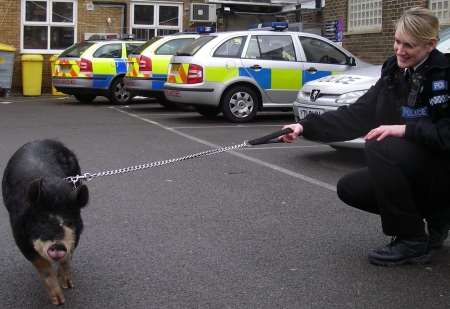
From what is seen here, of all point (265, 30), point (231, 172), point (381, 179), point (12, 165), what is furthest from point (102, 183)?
point (265, 30)

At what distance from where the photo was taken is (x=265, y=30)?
43.1 feet

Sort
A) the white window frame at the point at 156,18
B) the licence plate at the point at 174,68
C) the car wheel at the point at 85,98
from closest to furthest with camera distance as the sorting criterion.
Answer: the licence plate at the point at 174,68 < the car wheel at the point at 85,98 < the white window frame at the point at 156,18

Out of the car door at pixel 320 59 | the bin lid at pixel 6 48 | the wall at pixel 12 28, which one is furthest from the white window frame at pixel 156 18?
the car door at pixel 320 59

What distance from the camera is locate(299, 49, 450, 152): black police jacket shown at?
403 centimetres

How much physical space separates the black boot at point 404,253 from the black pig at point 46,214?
195 centimetres

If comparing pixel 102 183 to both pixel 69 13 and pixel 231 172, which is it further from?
pixel 69 13

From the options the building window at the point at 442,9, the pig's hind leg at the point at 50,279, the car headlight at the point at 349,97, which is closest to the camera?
the pig's hind leg at the point at 50,279

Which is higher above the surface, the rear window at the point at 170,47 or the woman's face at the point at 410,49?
the rear window at the point at 170,47

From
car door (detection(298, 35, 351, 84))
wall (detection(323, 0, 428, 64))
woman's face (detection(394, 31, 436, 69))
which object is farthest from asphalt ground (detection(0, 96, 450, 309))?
wall (detection(323, 0, 428, 64))

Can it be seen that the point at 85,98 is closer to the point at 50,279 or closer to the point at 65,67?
the point at 65,67

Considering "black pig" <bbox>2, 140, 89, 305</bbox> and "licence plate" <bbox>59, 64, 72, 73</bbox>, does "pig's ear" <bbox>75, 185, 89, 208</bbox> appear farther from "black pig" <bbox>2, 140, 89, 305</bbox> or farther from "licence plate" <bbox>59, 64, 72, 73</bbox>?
"licence plate" <bbox>59, 64, 72, 73</bbox>

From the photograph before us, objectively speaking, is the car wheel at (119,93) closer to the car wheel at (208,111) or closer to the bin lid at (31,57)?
the car wheel at (208,111)

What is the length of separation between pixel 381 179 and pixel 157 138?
278 inches

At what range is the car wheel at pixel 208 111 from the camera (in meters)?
13.3
